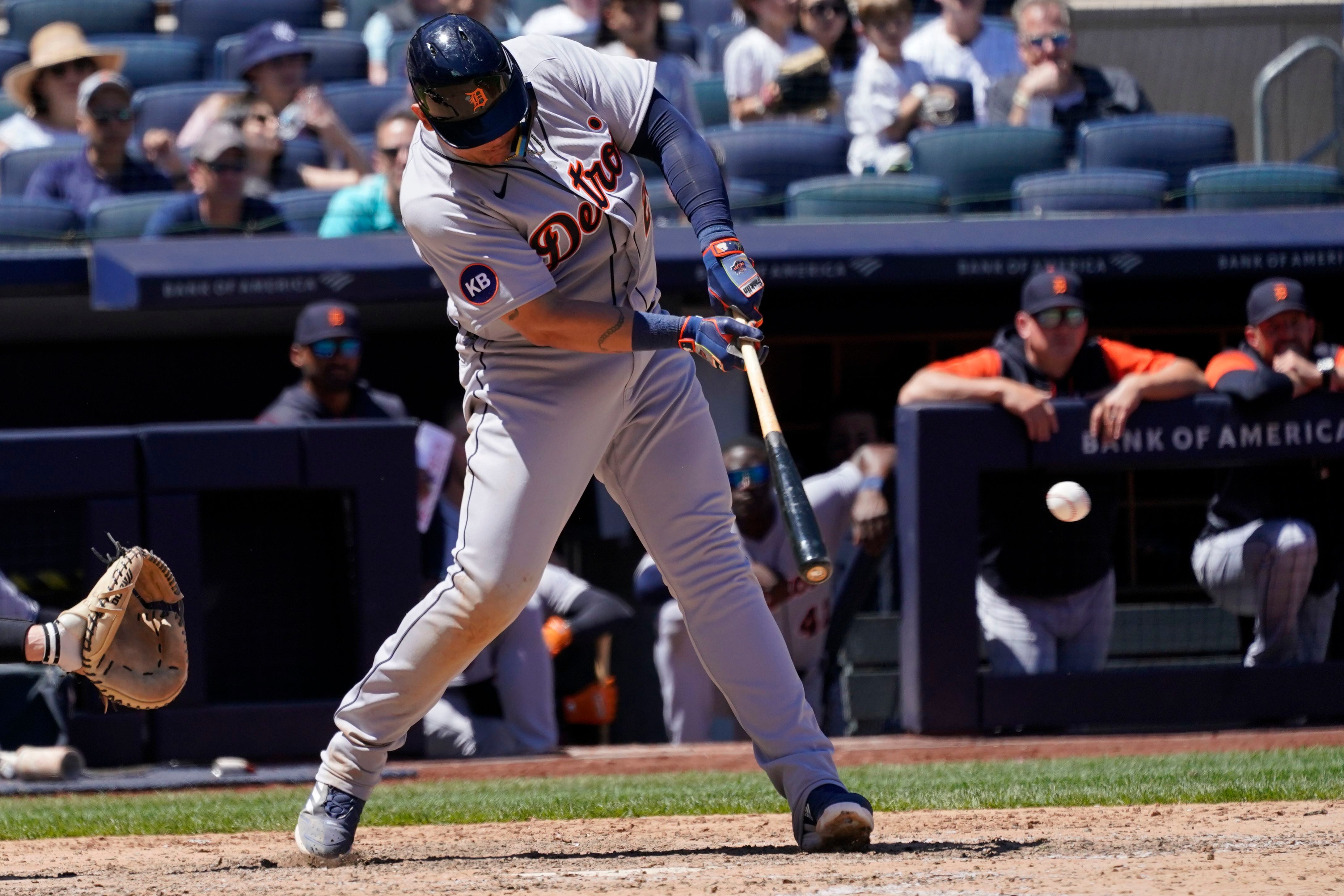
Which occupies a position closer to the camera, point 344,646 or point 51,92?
point 344,646

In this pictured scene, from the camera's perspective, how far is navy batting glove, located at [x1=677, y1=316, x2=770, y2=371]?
9.55ft

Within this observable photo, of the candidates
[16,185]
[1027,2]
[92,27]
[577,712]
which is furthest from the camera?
[92,27]

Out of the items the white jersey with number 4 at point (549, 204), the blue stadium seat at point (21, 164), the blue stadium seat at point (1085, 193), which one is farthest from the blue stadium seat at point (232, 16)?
the white jersey with number 4 at point (549, 204)

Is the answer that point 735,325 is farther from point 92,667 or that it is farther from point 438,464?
point 438,464

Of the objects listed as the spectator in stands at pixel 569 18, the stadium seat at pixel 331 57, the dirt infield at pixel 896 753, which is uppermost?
the spectator in stands at pixel 569 18

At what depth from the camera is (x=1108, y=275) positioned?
A: 21.6 feet

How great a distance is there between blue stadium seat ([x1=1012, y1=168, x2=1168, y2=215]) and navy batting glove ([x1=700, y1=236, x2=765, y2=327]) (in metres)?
4.07

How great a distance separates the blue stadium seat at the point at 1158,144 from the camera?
7.32 m

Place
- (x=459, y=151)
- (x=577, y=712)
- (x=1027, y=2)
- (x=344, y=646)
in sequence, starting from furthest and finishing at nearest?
A: 1. (x=1027, y=2)
2. (x=577, y=712)
3. (x=344, y=646)
4. (x=459, y=151)

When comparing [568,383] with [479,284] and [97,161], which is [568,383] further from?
[97,161]

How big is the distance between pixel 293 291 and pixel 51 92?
1949mm

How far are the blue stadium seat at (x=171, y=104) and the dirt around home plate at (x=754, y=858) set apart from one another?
4656 millimetres

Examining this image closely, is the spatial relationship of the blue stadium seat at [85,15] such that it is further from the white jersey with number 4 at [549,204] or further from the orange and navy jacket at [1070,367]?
the white jersey with number 4 at [549,204]

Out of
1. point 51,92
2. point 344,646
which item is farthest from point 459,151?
point 51,92
